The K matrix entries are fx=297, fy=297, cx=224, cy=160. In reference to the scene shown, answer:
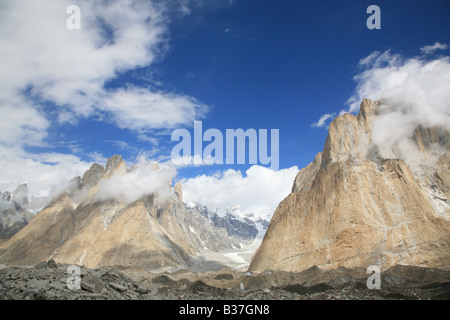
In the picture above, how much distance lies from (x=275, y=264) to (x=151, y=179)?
104 metres

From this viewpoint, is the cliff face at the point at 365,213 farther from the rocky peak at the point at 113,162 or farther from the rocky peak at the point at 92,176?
the rocky peak at the point at 92,176

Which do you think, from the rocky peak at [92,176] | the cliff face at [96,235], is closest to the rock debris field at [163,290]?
the cliff face at [96,235]

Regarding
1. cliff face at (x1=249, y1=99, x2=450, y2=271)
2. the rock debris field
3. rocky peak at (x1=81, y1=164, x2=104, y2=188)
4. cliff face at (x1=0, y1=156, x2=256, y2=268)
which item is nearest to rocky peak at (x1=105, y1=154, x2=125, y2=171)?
cliff face at (x1=0, y1=156, x2=256, y2=268)

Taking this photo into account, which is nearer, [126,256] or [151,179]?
[126,256]

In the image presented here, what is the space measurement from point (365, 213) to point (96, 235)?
96.5m

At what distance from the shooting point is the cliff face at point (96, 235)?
319 feet

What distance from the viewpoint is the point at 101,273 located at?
84.5 ft

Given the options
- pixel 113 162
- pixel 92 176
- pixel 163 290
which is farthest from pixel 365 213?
pixel 92 176

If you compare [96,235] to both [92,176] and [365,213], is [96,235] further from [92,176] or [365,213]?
[365,213]

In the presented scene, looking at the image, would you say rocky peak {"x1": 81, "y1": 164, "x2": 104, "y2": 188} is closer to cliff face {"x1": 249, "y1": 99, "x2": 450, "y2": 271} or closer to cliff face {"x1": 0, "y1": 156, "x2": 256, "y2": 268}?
cliff face {"x1": 0, "y1": 156, "x2": 256, "y2": 268}

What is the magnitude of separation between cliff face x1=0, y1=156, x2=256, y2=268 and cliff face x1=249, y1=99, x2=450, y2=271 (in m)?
56.7

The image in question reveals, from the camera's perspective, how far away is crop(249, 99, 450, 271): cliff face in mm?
42250
